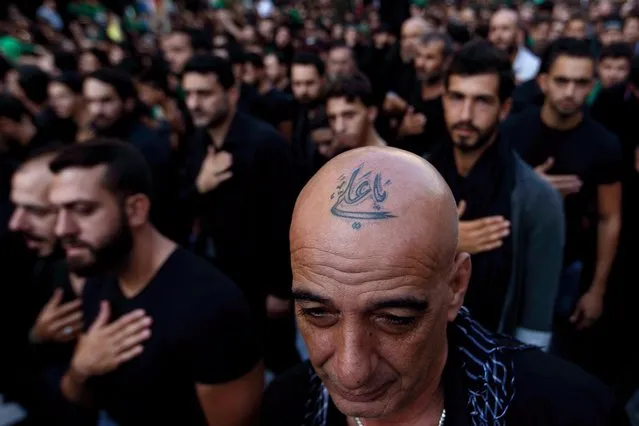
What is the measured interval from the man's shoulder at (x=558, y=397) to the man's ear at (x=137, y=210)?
1.69 meters

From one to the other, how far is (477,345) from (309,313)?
533 mm

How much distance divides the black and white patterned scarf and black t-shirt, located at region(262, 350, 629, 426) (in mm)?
19

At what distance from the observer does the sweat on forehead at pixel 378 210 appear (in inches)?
47.1

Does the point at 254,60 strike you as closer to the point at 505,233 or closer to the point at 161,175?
the point at 161,175

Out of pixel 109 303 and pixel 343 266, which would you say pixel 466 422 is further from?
pixel 109 303

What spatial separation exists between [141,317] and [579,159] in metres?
2.69

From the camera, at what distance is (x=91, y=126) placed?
507cm

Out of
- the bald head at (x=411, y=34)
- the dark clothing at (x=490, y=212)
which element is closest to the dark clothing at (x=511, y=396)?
the dark clothing at (x=490, y=212)

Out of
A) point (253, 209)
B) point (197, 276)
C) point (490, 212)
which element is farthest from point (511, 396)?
point (253, 209)

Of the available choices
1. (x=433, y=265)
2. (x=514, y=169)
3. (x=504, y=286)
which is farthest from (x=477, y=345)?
(x=514, y=169)

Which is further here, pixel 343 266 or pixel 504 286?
pixel 504 286

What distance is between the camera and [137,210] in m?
2.51

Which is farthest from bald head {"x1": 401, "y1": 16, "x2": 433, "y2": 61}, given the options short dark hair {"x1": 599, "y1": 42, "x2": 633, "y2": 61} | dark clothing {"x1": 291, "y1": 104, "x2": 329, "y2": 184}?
short dark hair {"x1": 599, "y1": 42, "x2": 633, "y2": 61}

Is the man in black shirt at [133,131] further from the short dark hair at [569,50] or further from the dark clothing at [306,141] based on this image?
the short dark hair at [569,50]
